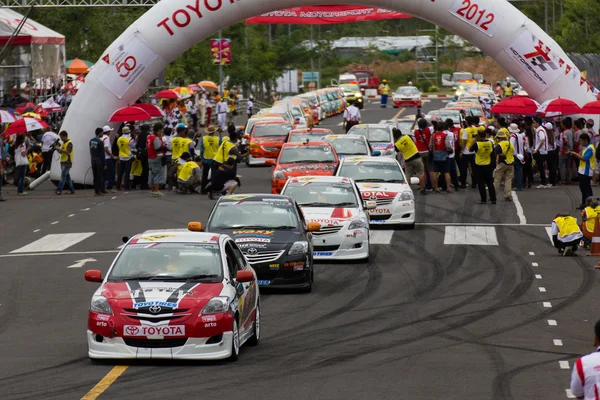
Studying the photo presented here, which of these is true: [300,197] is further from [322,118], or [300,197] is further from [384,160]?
[322,118]

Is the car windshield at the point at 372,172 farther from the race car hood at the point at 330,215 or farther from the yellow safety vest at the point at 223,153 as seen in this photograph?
the race car hood at the point at 330,215

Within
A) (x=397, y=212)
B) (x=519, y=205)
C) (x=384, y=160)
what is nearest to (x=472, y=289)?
(x=397, y=212)

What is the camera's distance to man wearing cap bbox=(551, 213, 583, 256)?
21203mm

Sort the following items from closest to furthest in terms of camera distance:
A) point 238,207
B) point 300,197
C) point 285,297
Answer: point 285,297
point 238,207
point 300,197

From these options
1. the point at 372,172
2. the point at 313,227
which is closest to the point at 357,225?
the point at 313,227

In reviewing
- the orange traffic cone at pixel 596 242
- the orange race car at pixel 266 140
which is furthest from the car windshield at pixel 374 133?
the orange traffic cone at pixel 596 242

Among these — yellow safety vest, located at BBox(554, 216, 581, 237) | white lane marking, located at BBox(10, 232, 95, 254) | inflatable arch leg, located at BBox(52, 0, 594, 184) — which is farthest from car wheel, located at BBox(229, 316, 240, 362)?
inflatable arch leg, located at BBox(52, 0, 594, 184)

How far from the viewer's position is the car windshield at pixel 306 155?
30125 mm

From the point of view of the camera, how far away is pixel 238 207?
730 inches

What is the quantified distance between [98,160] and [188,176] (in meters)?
2.27

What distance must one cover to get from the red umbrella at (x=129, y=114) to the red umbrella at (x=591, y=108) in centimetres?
1135

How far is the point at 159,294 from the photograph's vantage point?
12.3 metres

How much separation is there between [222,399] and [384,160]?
16.4 metres

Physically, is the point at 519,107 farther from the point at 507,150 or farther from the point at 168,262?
the point at 168,262
